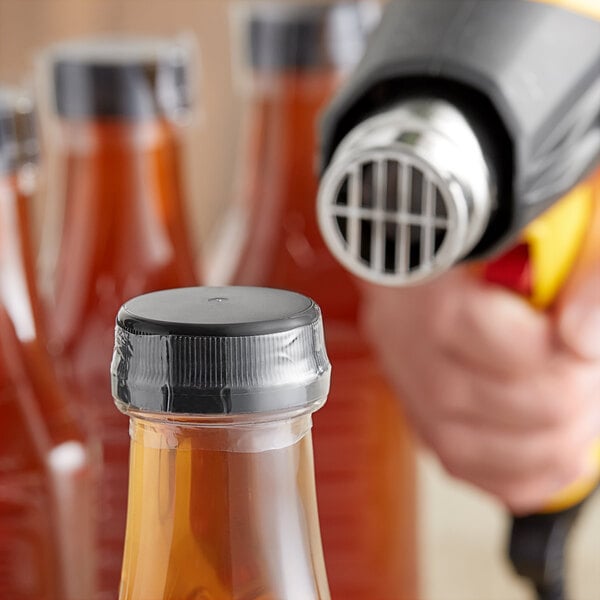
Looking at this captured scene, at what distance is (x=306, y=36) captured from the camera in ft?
1.35

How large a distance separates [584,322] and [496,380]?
0.04m

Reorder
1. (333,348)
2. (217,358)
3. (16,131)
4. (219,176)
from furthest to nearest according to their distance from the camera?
(219,176) < (333,348) < (16,131) < (217,358)

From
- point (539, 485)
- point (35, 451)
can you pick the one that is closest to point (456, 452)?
point (539, 485)

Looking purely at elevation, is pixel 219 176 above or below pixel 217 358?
below

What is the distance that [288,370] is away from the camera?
211 mm

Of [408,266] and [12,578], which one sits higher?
[408,266]

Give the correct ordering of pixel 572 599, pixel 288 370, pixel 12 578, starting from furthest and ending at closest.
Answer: pixel 572 599 → pixel 12 578 → pixel 288 370

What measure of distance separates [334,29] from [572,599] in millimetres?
214

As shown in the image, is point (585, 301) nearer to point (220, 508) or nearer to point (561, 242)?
point (561, 242)

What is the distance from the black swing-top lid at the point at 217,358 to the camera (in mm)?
206

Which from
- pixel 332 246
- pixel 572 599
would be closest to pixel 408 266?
pixel 332 246

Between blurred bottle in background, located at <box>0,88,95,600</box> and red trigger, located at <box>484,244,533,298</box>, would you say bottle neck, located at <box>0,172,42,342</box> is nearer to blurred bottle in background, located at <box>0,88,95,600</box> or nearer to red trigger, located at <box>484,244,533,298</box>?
blurred bottle in background, located at <box>0,88,95,600</box>

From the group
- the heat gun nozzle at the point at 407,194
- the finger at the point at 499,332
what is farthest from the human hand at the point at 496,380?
the heat gun nozzle at the point at 407,194

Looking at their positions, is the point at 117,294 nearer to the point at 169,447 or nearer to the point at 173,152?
the point at 173,152
